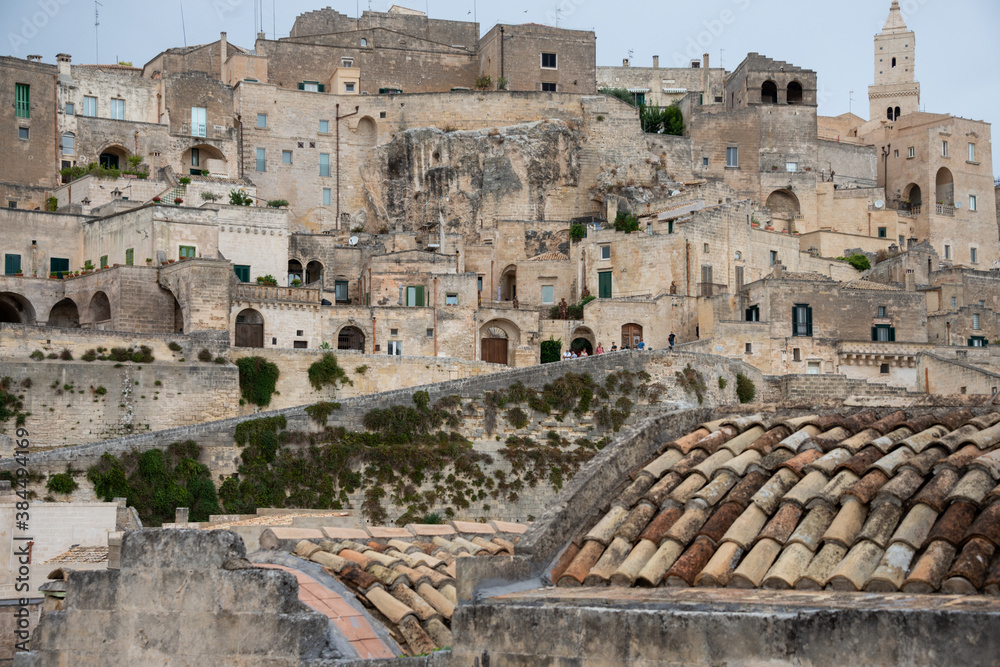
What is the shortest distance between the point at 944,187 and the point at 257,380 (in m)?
47.4

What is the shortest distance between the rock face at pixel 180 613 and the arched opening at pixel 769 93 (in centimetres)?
6677

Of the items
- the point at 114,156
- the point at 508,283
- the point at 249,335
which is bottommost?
the point at 249,335

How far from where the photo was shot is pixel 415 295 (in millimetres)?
50812

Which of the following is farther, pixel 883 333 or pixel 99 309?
pixel 883 333

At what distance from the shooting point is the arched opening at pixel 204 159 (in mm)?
58125

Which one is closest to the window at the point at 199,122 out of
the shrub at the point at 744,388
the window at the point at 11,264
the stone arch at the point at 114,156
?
the stone arch at the point at 114,156

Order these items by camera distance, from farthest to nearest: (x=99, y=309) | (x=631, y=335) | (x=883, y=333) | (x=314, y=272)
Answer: (x=314, y=272) → (x=883, y=333) → (x=631, y=335) → (x=99, y=309)

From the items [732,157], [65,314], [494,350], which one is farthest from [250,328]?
[732,157]

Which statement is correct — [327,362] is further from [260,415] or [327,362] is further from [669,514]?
[669,514]

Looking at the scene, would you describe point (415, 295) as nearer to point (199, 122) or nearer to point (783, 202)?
point (199, 122)

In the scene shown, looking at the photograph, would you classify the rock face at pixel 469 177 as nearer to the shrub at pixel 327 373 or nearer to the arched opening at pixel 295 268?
the arched opening at pixel 295 268

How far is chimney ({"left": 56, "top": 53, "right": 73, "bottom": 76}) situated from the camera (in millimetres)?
56375

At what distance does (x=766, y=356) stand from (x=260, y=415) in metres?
22.3

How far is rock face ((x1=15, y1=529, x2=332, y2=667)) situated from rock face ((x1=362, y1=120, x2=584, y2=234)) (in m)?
50.6
